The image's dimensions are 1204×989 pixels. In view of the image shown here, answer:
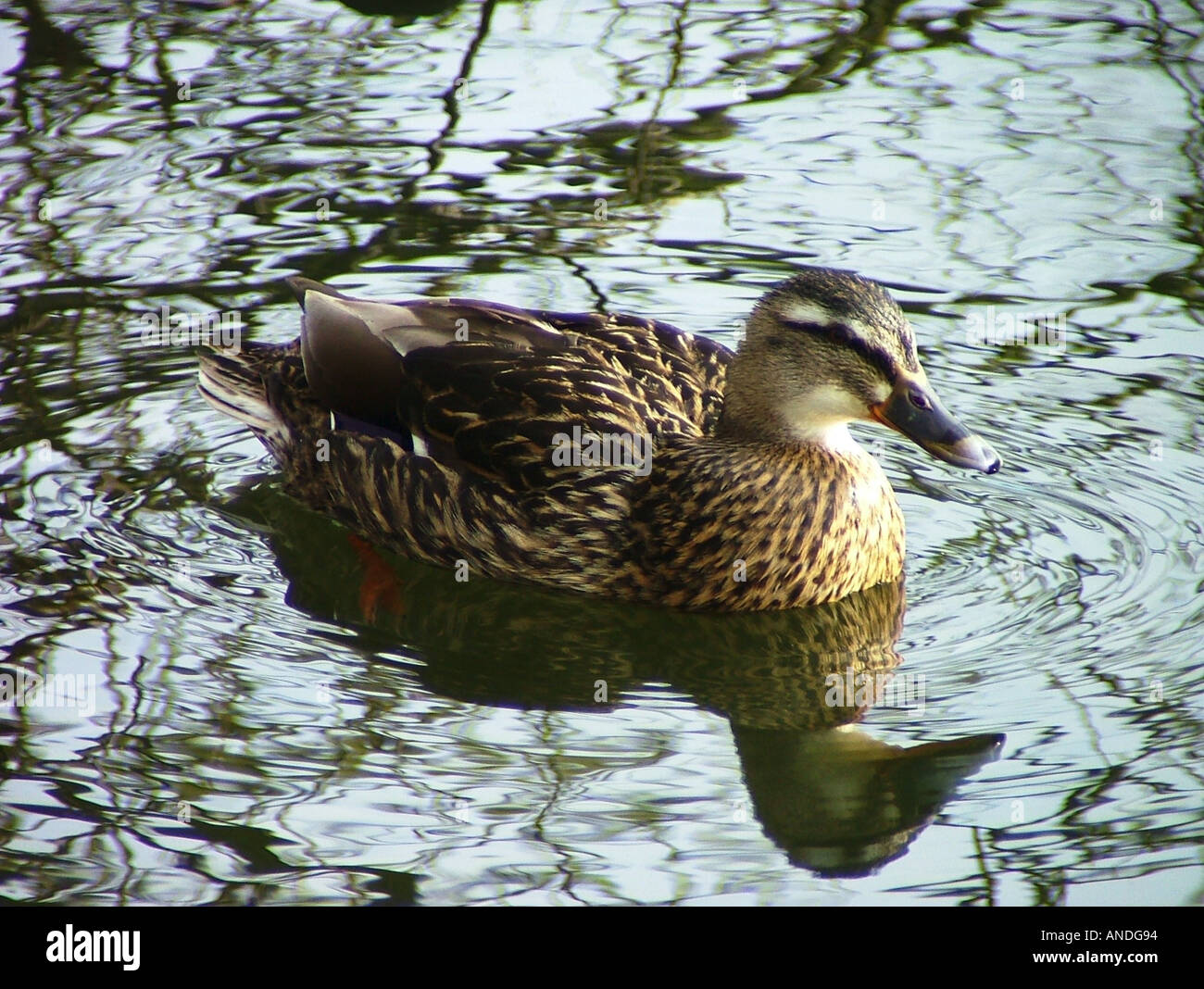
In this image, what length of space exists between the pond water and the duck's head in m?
0.71

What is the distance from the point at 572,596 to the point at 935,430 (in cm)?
154

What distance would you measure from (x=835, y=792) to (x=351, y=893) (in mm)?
1599

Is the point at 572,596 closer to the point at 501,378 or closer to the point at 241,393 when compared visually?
the point at 501,378

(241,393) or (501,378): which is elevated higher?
(501,378)

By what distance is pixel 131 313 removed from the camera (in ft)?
28.4

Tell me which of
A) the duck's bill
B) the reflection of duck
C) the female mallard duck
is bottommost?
the reflection of duck

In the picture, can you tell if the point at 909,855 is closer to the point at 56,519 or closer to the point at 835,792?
the point at 835,792

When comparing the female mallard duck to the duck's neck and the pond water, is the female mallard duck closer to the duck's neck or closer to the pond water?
the duck's neck

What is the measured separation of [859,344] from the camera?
243 inches

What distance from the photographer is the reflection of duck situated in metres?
5.34

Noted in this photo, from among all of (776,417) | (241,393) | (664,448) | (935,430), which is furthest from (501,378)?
(935,430)

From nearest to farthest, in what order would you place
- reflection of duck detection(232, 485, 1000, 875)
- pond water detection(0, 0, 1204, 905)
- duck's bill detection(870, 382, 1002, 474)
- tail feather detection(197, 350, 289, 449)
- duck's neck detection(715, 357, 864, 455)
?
pond water detection(0, 0, 1204, 905)
reflection of duck detection(232, 485, 1000, 875)
duck's bill detection(870, 382, 1002, 474)
duck's neck detection(715, 357, 864, 455)
tail feather detection(197, 350, 289, 449)

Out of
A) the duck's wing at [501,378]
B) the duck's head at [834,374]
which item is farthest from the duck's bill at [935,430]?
the duck's wing at [501,378]

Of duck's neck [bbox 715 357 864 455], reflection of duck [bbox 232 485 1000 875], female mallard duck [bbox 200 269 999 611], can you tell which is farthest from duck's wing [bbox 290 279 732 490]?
reflection of duck [bbox 232 485 1000 875]
